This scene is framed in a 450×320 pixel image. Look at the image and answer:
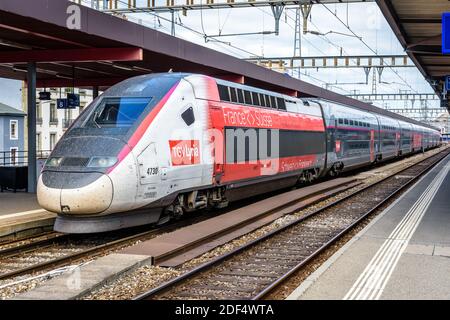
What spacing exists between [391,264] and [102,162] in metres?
4.85

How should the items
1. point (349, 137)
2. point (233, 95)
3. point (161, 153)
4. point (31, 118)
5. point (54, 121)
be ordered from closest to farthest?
point (161, 153) → point (233, 95) → point (31, 118) → point (349, 137) → point (54, 121)

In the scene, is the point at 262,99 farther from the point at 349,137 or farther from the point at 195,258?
the point at 349,137

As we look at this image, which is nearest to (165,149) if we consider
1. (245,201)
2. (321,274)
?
(321,274)

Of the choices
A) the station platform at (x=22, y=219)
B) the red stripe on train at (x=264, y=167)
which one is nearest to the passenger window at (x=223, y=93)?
the red stripe on train at (x=264, y=167)

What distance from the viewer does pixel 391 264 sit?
8320mm

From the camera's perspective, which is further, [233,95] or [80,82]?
[80,82]

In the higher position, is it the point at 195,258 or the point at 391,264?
the point at 391,264

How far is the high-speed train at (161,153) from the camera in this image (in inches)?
371

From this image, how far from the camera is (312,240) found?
11.1 m

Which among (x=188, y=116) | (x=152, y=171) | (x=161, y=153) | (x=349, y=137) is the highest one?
(x=188, y=116)

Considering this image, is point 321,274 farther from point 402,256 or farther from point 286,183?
point 286,183

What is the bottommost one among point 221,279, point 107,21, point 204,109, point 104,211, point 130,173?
point 221,279

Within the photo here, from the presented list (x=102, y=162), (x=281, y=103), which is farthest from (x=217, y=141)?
(x=281, y=103)
